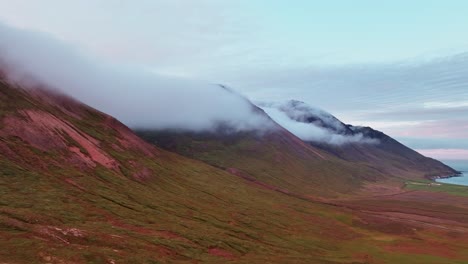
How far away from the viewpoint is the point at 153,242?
3378 inches

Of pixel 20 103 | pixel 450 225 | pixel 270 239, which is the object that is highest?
pixel 20 103

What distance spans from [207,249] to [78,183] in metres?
55.1

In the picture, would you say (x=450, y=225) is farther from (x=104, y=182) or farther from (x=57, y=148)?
(x=57, y=148)

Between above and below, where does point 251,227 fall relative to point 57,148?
below

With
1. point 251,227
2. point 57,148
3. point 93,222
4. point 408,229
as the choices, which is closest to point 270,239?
point 251,227

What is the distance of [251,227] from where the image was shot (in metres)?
140

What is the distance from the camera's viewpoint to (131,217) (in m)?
108

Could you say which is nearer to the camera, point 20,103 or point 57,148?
point 57,148

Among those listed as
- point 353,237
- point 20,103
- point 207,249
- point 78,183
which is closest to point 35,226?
point 207,249

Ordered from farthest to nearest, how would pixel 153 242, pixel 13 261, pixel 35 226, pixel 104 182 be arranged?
pixel 104 182 < pixel 153 242 < pixel 35 226 < pixel 13 261

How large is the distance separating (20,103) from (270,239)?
382 ft

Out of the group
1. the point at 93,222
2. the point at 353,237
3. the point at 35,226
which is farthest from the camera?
the point at 353,237

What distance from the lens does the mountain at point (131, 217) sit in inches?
2917

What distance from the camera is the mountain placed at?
74081 mm
